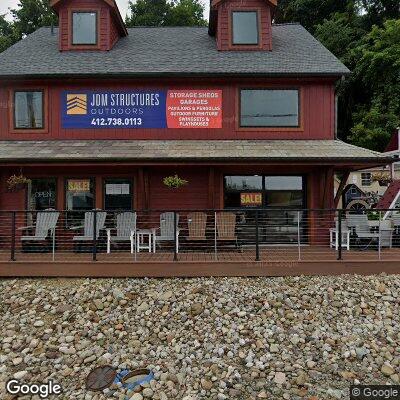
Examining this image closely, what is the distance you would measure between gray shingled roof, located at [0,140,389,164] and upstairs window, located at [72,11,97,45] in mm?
3597

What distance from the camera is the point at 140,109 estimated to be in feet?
35.2

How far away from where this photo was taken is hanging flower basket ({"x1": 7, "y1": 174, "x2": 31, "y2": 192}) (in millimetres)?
9547

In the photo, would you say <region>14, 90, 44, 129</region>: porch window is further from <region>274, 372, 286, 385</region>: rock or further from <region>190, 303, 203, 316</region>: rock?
<region>274, 372, 286, 385</region>: rock

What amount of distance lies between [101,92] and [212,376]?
27.1 ft

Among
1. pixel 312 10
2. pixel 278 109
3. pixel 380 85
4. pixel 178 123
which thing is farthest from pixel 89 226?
pixel 312 10

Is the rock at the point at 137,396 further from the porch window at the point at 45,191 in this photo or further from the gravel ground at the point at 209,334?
the porch window at the point at 45,191

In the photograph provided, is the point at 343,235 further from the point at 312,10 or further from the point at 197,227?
the point at 312,10

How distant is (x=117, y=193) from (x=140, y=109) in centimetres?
248

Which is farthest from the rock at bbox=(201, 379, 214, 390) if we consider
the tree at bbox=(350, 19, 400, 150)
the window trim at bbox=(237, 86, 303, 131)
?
the tree at bbox=(350, 19, 400, 150)

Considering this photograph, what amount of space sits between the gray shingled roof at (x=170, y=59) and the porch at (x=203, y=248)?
4.04 meters

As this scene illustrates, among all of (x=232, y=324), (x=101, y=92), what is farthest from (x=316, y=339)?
(x=101, y=92)

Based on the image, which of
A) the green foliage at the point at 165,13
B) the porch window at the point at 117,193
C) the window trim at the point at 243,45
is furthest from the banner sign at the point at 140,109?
the green foliage at the point at 165,13

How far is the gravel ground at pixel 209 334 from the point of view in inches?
218
